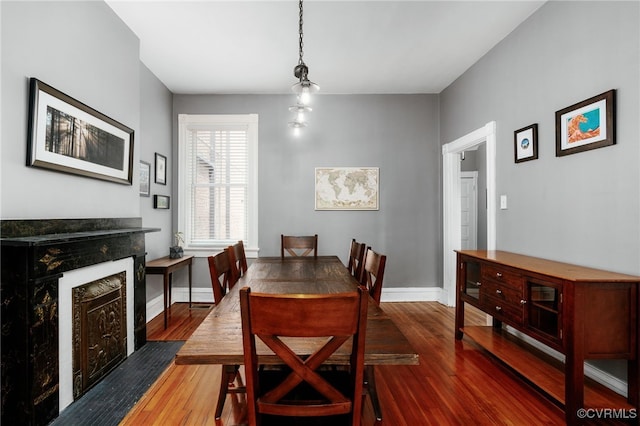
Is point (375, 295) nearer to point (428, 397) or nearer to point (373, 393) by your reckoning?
point (373, 393)

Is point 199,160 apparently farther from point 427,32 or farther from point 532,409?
point 532,409

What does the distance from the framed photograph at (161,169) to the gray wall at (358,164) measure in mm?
496

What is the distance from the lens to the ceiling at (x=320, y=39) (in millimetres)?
2498

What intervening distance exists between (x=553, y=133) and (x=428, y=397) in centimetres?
217

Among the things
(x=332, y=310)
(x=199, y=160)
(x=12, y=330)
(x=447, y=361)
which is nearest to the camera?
(x=332, y=310)

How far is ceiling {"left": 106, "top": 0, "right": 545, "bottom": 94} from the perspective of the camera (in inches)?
98.3

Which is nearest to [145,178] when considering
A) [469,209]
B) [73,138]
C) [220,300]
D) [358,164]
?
[73,138]

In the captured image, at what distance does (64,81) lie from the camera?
2076mm

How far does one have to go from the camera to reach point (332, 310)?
99 cm

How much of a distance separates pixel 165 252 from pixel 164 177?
0.97 meters

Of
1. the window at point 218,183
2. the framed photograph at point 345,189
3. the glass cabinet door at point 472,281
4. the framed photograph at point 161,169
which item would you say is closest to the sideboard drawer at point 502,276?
the glass cabinet door at point 472,281

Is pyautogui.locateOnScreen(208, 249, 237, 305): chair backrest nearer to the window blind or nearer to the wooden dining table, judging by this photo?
the wooden dining table

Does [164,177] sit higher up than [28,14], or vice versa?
[28,14]

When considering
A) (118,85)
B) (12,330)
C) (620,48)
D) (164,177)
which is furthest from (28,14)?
(620,48)
